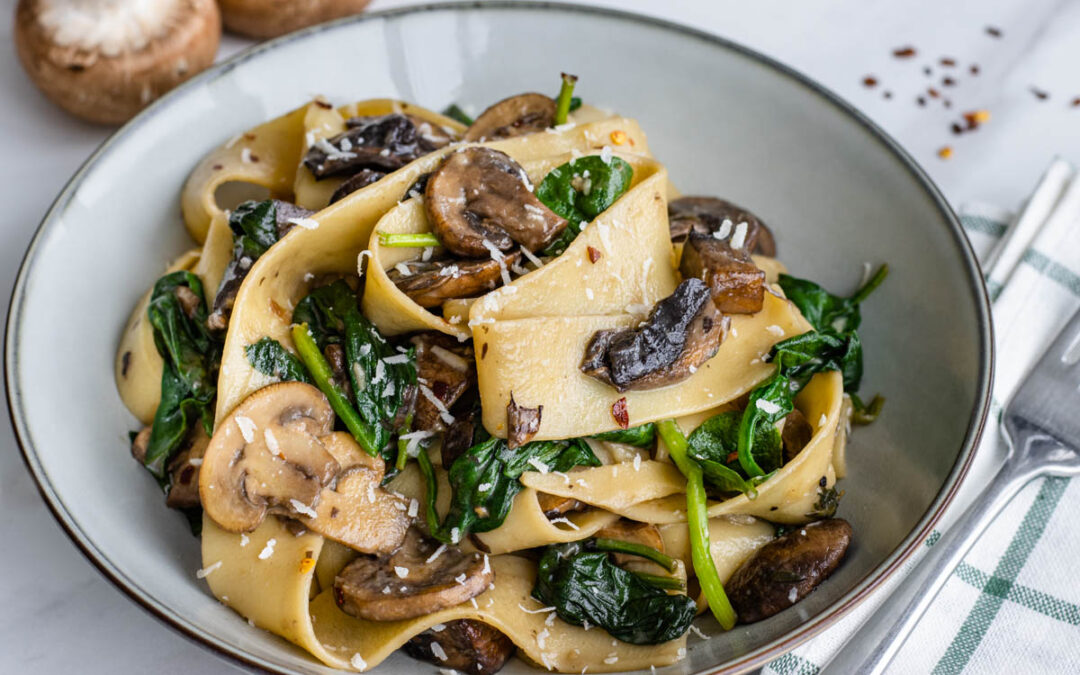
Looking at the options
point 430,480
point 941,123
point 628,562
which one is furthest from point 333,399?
point 941,123

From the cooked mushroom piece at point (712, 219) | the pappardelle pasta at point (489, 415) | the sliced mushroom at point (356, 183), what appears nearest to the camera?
the pappardelle pasta at point (489, 415)

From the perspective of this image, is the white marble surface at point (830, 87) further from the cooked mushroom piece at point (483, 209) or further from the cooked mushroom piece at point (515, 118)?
the cooked mushroom piece at point (515, 118)

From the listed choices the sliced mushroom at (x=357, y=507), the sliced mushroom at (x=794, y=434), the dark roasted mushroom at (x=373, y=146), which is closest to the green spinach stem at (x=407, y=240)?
the dark roasted mushroom at (x=373, y=146)

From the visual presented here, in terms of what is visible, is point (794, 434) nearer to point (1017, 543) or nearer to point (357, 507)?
point (1017, 543)

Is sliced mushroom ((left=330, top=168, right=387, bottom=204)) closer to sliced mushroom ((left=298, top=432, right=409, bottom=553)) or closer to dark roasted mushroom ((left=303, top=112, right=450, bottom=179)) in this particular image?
dark roasted mushroom ((left=303, top=112, right=450, bottom=179))

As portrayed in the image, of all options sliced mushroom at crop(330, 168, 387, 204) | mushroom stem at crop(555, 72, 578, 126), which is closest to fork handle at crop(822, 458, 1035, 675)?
mushroom stem at crop(555, 72, 578, 126)

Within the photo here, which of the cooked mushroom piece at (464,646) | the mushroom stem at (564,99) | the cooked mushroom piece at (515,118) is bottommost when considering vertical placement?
the cooked mushroom piece at (464,646)

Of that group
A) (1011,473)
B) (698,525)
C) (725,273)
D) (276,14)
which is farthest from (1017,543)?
(276,14)
